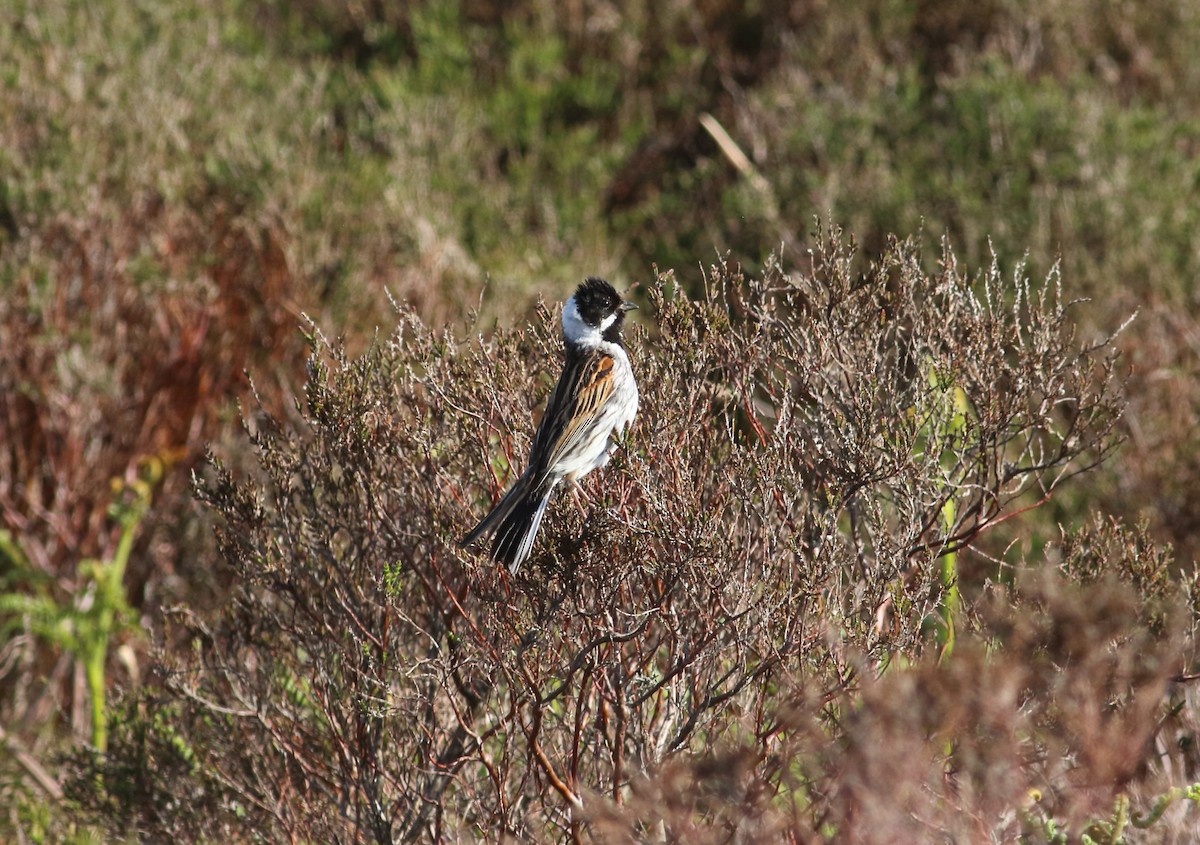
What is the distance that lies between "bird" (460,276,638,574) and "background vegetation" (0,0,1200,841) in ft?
0.33

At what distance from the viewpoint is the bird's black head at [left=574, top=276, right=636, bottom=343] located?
427 cm

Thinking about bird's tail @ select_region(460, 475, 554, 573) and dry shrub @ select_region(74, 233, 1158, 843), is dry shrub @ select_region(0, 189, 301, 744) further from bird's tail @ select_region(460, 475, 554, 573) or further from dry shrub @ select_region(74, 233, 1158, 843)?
bird's tail @ select_region(460, 475, 554, 573)

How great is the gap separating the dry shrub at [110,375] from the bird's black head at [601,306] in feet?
9.02

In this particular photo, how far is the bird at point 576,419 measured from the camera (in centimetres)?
355

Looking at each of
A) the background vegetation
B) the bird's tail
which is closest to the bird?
the bird's tail

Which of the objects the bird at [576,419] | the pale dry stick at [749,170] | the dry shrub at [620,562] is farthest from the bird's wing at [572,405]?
the pale dry stick at [749,170]

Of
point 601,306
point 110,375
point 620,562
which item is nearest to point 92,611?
point 110,375

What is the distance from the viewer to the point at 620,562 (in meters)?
3.47

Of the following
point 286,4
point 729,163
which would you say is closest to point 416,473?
point 729,163

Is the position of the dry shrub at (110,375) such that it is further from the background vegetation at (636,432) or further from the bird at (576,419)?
the bird at (576,419)

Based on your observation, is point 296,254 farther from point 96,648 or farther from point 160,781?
point 160,781

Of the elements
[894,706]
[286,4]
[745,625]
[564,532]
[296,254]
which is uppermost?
[286,4]

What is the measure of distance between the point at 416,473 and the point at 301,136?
205 inches

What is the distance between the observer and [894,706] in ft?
7.50
